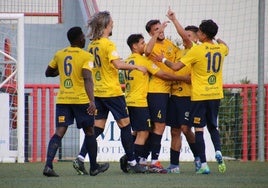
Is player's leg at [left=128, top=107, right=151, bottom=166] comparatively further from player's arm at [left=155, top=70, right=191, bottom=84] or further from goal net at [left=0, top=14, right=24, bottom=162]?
goal net at [left=0, top=14, right=24, bottom=162]

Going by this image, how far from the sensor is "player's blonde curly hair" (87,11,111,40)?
14.2 m

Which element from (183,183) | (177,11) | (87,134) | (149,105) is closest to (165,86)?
(149,105)

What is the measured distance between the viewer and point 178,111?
49.3 feet

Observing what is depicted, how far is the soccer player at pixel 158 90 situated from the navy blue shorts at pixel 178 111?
13 centimetres

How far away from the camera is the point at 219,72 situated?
47.7 ft

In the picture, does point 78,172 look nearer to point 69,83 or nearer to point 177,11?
point 69,83

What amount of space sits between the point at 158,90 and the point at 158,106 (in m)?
0.21

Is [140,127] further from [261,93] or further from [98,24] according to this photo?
[261,93]

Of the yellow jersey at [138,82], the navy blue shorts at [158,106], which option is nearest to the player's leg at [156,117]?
the navy blue shorts at [158,106]

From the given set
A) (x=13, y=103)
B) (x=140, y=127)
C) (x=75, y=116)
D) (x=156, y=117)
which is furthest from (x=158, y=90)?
(x=13, y=103)

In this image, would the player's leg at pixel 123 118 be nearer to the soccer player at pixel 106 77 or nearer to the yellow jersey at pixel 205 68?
the soccer player at pixel 106 77

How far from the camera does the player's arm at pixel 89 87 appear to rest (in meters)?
13.7

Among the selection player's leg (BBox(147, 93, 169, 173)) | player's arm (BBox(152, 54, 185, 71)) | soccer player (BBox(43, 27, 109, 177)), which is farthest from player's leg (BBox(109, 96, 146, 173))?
player's arm (BBox(152, 54, 185, 71))

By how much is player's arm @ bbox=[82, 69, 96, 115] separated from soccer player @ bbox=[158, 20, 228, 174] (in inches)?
49.1
